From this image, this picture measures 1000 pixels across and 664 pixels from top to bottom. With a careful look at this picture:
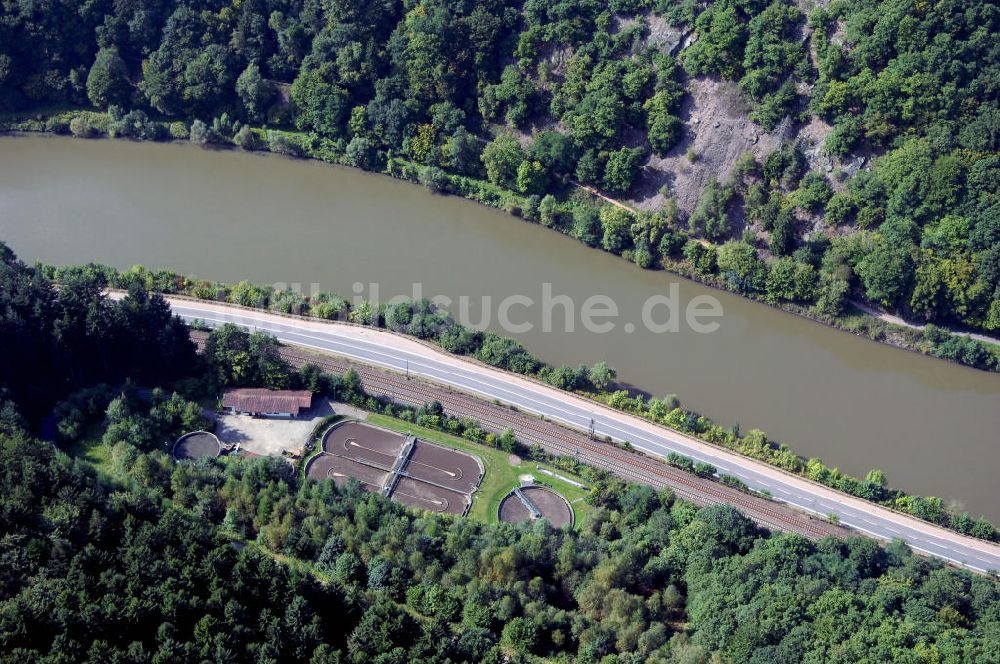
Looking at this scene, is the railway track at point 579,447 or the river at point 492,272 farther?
the river at point 492,272

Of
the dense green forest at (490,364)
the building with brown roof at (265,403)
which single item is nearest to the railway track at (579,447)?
the dense green forest at (490,364)

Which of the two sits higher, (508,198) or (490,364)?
(508,198)

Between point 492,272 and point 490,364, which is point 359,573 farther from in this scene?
point 492,272

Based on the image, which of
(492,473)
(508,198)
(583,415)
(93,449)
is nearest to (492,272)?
(508,198)

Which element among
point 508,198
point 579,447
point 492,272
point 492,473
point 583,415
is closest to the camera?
point 492,473

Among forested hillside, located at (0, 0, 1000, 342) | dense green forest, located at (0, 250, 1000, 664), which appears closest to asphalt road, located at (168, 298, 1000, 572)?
dense green forest, located at (0, 250, 1000, 664)

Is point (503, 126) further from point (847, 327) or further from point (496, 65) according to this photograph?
point (847, 327)

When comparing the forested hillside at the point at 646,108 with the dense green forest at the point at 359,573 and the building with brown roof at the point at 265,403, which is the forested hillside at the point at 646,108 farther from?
the building with brown roof at the point at 265,403
